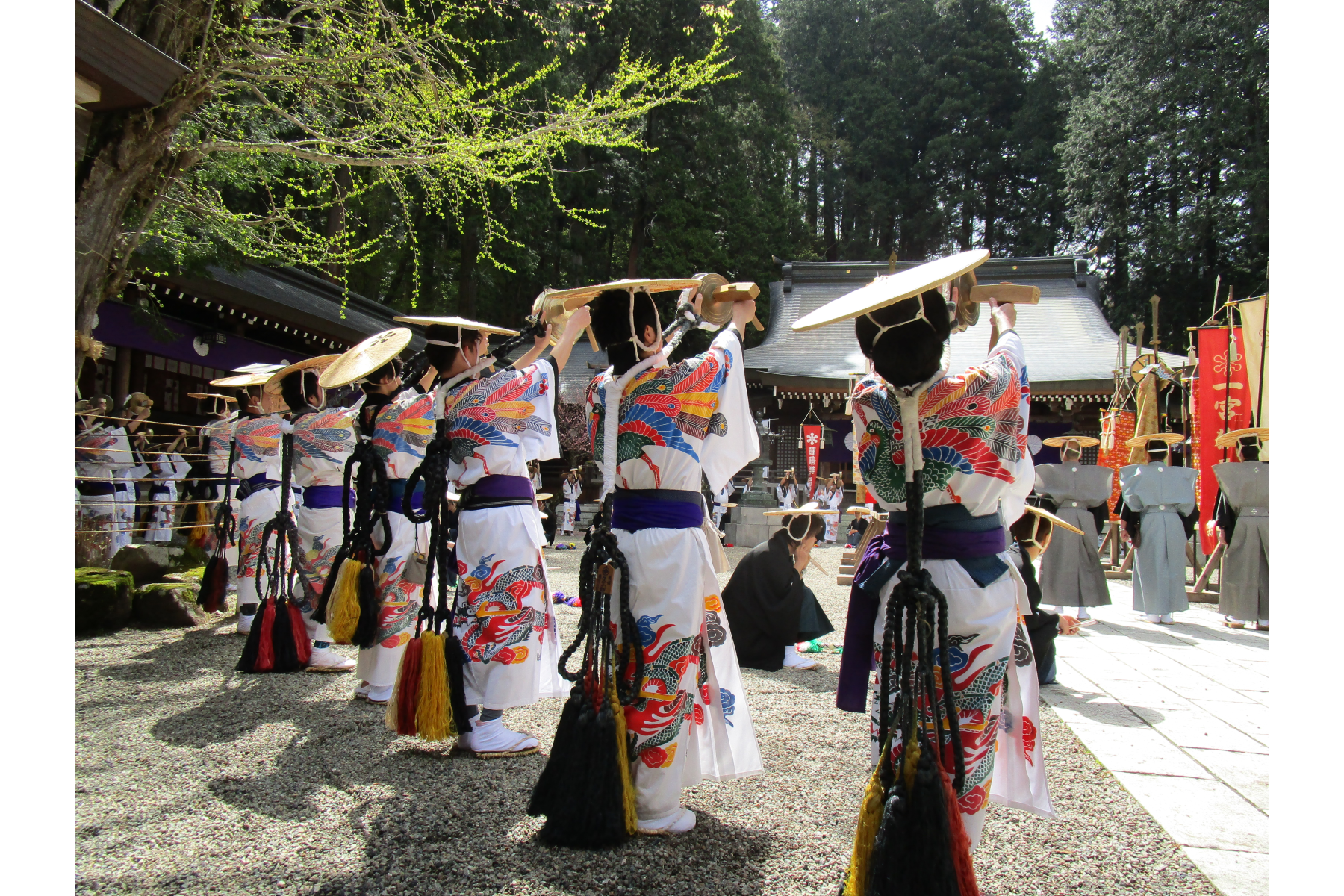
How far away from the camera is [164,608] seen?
237 inches

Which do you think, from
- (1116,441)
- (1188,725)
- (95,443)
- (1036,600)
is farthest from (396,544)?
(1116,441)

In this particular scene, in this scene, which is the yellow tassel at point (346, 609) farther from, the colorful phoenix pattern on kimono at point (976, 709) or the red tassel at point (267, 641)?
the colorful phoenix pattern on kimono at point (976, 709)

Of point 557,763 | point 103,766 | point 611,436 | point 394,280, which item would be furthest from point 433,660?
point 394,280

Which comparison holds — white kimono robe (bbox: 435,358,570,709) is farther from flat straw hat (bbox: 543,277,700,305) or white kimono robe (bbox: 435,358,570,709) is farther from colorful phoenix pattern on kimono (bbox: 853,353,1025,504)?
colorful phoenix pattern on kimono (bbox: 853,353,1025,504)

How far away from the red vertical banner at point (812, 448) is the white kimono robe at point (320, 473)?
35.6ft

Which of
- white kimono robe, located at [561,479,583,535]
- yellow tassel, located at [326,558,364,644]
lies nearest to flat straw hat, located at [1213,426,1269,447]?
yellow tassel, located at [326,558,364,644]

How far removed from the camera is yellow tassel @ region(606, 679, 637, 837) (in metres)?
2.37

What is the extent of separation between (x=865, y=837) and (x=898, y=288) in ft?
4.07

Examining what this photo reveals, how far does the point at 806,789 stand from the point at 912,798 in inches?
55.6

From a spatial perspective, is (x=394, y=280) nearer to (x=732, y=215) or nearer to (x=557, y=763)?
(x=732, y=215)

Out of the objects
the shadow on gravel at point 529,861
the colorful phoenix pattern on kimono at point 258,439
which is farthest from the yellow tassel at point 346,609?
the colorful phoenix pattern on kimono at point 258,439

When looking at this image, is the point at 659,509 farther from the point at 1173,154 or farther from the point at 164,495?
the point at 1173,154

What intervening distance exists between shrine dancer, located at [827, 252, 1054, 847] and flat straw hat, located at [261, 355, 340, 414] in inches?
144

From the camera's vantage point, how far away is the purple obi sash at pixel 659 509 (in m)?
2.60
